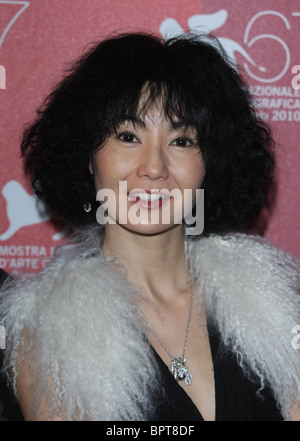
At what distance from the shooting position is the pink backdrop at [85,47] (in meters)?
2.03

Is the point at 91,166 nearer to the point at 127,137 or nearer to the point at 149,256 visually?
the point at 127,137

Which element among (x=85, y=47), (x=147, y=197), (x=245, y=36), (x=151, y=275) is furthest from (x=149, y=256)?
(x=245, y=36)

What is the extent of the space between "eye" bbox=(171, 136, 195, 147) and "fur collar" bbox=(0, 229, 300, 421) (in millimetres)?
351

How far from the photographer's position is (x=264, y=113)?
210 cm

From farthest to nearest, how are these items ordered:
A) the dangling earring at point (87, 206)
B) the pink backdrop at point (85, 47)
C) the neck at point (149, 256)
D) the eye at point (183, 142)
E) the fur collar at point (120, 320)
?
the pink backdrop at point (85, 47), the dangling earring at point (87, 206), the neck at point (149, 256), the eye at point (183, 142), the fur collar at point (120, 320)

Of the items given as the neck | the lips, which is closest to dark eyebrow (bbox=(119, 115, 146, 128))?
the lips

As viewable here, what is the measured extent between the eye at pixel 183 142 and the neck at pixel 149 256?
0.26 m

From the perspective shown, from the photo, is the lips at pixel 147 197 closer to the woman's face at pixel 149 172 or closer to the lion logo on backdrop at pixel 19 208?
the woman's face at pixel 149 172

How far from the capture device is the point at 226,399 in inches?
60.3

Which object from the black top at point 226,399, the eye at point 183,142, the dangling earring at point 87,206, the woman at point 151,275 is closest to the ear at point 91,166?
the woman at point 151,275

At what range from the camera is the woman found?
1488 millimetres

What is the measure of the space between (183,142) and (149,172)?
0.14 metres

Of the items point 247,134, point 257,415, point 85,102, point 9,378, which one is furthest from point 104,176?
point 257,415
